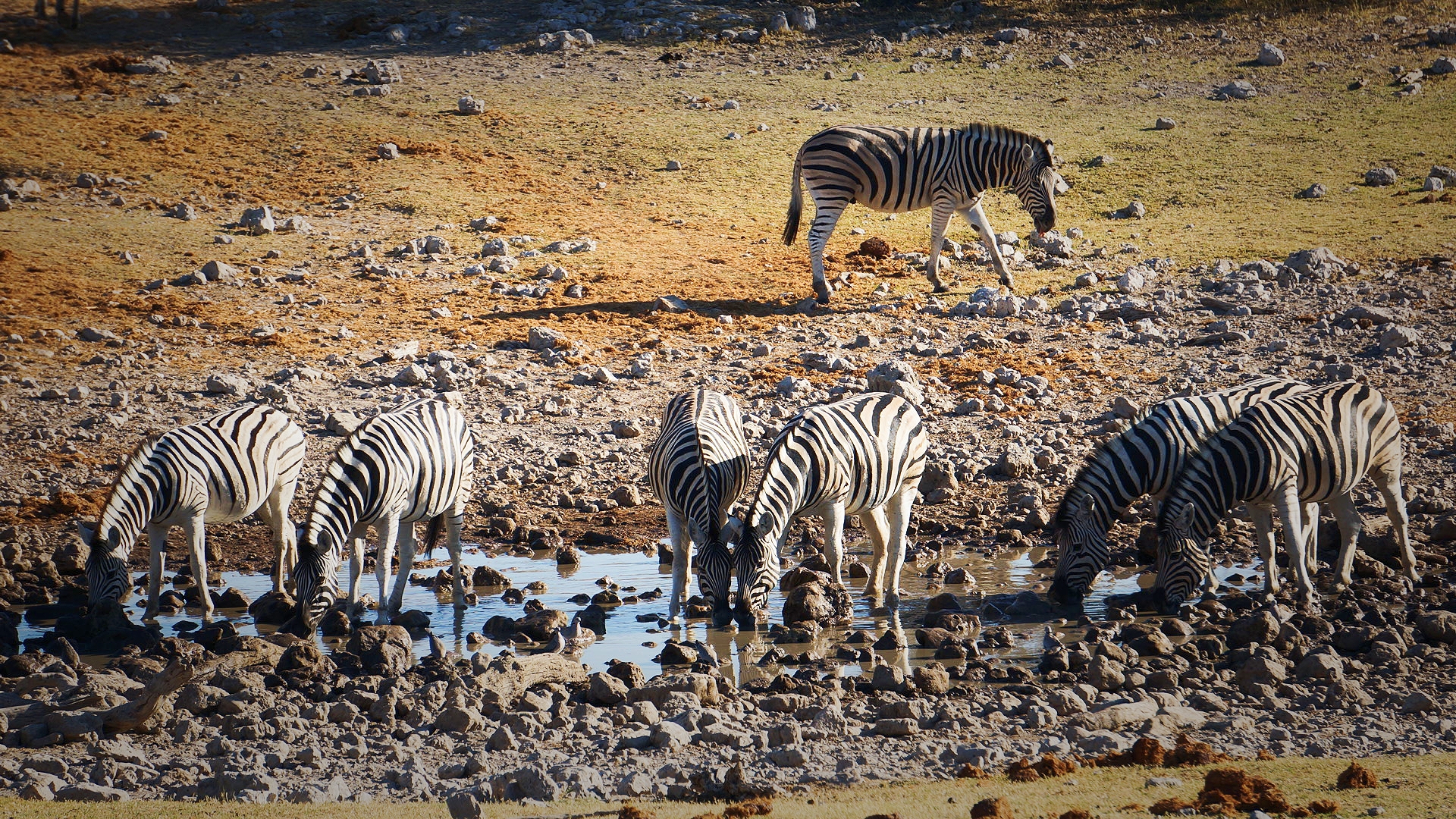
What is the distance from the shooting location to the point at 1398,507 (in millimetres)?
10797

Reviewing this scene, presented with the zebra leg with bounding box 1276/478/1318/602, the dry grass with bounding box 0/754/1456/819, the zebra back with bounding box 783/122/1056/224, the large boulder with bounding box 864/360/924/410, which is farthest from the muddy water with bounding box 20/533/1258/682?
the zebra back with bounding box 783/122/1056/224

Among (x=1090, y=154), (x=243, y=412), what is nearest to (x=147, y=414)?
(x=243, y=412)

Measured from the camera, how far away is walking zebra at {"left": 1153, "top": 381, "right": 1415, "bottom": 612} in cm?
1014

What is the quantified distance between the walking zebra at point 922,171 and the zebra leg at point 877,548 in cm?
827

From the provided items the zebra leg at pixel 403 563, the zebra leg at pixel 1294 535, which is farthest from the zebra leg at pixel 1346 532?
the zebra leg at pixel 403 563

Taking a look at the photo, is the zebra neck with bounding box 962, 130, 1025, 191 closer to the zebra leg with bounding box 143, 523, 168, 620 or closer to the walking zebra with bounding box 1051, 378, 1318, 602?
the walking zebra with bounding box 1051, 378, 1318, 602

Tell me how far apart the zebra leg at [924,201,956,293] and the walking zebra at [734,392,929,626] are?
27.7 ft

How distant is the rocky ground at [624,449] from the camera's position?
302 inches

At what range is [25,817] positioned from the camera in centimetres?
664

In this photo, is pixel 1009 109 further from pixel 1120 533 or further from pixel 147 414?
pixel 147 414

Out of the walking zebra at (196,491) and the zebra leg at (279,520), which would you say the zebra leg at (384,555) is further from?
the walking zebra at (196,491)

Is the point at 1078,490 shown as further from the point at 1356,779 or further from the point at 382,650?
the point at 382,650

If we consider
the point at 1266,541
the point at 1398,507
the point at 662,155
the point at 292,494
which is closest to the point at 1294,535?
the point at 1266,541

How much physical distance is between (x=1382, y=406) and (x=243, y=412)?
9.20 m
